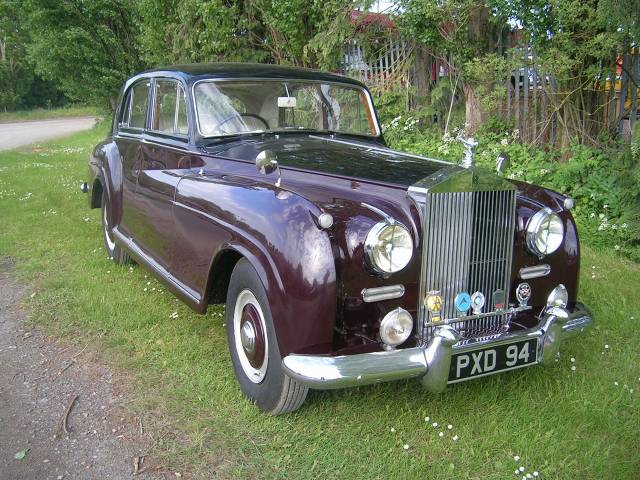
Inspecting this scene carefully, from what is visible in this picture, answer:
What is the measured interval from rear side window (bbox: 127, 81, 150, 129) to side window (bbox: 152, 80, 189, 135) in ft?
0.87

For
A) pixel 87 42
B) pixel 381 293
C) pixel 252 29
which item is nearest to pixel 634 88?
pixel 381 293

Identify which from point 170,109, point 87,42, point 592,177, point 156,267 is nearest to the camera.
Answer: point 156,267

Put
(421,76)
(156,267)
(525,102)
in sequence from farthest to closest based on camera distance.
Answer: (421,76), (525,102), (156,267)

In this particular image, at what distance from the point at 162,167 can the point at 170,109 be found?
435 mm

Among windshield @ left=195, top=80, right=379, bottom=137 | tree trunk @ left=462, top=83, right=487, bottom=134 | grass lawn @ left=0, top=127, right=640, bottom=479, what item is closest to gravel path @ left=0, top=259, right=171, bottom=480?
grass lawn @ left=0, top=127, right=640, bottom=479

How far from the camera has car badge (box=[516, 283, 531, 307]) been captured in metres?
2.85

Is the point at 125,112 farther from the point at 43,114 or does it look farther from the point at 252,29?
the point at 43,114

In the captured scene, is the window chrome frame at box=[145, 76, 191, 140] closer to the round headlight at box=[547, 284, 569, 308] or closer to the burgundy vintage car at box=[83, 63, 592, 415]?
the burgundy vintage car at box=[83, 63, 592, 415]

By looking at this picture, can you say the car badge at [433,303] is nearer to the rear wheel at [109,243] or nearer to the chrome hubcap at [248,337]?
the chrome hubcap at [248,337]

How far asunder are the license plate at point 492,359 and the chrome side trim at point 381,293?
1.16 feet

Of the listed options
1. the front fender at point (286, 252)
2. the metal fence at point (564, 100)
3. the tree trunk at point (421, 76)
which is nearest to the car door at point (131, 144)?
the front fender at point (286, 252)

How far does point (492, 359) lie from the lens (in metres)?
2.53

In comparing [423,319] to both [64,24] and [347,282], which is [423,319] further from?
[64,24]

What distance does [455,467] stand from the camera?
94.2 inches
